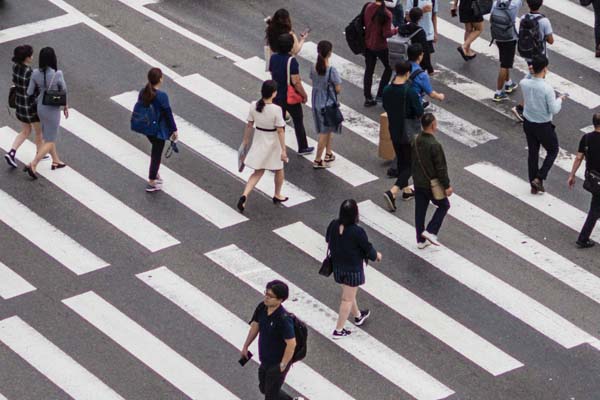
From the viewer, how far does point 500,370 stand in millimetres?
15172

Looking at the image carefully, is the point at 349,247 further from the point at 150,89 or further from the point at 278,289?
the point at 150,89

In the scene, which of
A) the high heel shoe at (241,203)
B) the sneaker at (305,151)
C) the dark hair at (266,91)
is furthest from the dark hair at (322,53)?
the high heel shoe at (241,203)

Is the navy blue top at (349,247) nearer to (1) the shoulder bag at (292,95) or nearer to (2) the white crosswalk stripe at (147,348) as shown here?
(2) the white crosswalk stripe at (147,348)

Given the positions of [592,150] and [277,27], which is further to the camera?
[277,27]

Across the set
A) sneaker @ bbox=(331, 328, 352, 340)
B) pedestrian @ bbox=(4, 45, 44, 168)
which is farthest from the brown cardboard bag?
pedestrian @ bbox=(4, 45, 44, 168)

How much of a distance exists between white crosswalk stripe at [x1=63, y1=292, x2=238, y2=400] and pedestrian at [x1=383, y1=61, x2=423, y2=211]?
3945mm

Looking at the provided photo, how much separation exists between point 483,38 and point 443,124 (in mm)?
3285

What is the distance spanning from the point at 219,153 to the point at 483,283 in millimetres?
4490

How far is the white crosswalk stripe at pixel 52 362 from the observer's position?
48.5 ft

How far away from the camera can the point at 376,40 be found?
20.6 m

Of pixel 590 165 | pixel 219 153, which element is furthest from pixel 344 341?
pixel 219 153

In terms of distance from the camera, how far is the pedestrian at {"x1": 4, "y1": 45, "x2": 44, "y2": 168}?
736 inches

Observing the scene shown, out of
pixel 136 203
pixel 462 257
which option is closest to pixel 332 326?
pixel 462 257

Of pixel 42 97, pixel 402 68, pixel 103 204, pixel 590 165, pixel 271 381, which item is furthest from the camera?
pixel 42 97
